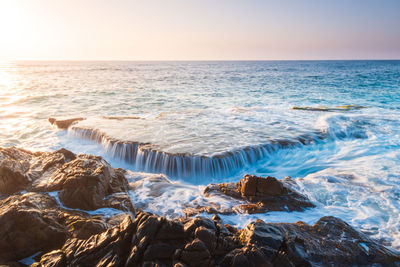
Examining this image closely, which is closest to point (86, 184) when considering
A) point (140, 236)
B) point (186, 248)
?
point (140, 236)

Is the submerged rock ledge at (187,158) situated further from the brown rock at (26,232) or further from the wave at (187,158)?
the brown rock at (26,232)

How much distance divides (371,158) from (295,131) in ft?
11.9

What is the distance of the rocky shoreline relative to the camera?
11.2 ft

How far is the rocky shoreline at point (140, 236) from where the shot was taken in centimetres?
341

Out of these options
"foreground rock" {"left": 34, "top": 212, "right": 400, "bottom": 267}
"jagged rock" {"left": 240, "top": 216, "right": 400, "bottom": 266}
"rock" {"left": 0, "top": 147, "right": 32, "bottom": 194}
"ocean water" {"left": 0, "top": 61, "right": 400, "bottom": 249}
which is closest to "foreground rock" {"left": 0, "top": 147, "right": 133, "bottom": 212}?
"rock" {"left": 0, "top": 147, "right": 32, "bottom": 194}

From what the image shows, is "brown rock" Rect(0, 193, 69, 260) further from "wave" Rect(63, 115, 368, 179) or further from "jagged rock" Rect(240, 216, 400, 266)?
"wave" Rect(63, 115, 368, 179)

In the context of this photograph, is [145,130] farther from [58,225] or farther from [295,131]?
[58,225]

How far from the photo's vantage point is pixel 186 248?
11.1 feet

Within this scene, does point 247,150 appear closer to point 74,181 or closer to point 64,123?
point 74,181

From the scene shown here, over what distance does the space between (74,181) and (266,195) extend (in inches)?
184

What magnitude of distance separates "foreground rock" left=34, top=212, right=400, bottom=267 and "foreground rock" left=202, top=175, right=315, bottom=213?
201cm

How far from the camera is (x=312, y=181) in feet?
26.3

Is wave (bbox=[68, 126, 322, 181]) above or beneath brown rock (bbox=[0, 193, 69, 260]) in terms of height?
beneath

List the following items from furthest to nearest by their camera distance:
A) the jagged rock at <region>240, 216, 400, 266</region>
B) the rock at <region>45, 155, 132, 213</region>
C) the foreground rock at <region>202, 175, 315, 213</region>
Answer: the foreground rock at <region>202, 175, 315, 213</region>
the rock at <region>45, 155, 132, 213</region>
the jagged rock at <region>240, 216, 400, 266</region>
